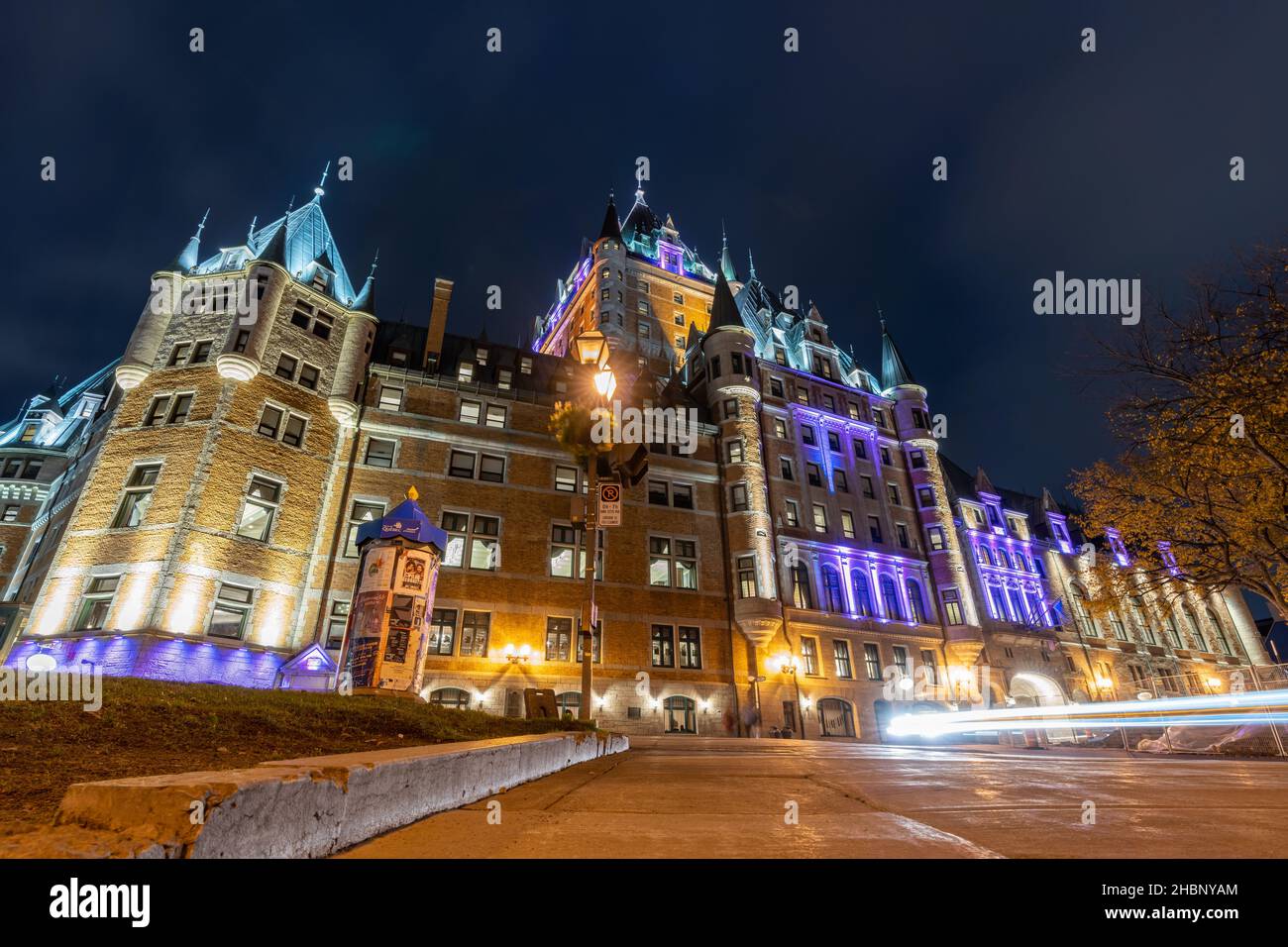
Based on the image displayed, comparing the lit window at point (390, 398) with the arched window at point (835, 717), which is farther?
the arched window at point (835, 717)

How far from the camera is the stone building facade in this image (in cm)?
2177

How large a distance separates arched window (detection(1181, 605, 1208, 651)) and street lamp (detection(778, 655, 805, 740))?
4124 centimetres

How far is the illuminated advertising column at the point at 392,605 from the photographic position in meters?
14.5

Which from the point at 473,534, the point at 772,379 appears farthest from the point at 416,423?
the point at 772,379

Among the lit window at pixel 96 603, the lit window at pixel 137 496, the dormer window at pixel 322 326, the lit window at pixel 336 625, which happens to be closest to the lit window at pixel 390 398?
the dormer window at pixel 322 326

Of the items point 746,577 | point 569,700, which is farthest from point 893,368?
point 569,700

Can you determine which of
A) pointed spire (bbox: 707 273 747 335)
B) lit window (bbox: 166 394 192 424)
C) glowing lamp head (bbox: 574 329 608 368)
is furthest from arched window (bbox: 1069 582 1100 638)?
lit window (bbox: 166 394 192 424)

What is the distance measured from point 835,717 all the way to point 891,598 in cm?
797

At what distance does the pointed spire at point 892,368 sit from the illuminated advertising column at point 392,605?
35.2 m

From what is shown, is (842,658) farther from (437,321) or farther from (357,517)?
(437,321)

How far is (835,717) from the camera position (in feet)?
96.2

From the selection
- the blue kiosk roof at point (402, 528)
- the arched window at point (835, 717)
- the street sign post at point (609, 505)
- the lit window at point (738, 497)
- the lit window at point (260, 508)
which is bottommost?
the arched window at point (835, 717)

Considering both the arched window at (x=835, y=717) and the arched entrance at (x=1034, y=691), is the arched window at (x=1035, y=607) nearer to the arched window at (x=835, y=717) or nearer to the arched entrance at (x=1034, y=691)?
the arched entrance at (x=1034, y=691)
